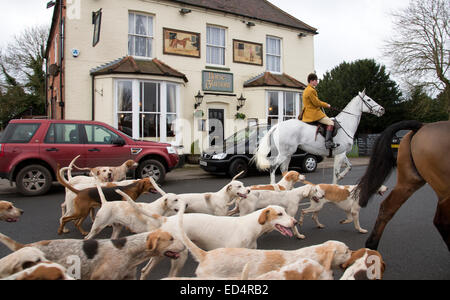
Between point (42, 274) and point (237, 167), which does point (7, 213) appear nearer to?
point (42, 274)

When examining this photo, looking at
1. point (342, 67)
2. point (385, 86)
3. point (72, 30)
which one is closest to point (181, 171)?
point (72, 30)

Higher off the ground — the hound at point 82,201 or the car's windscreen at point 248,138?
the car's windscreen at point 248,138

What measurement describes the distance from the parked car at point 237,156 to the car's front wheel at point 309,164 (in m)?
0.05

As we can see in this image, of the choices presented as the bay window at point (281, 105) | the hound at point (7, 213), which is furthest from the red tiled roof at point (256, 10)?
the hound at point (7, 213)

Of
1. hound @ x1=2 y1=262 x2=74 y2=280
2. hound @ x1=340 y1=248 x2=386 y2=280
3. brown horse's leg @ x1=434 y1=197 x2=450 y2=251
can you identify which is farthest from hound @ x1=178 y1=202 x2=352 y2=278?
brown horse's leg @ x1=434 y1=197 x2=450 y2=251

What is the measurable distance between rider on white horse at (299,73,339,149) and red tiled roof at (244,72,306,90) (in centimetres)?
929

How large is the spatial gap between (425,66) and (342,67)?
8507mm

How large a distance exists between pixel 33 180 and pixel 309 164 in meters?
10.1

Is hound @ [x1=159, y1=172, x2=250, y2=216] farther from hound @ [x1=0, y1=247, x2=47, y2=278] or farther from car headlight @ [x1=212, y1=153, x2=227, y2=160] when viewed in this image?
car headlight @ [x1=212, y1=153, x2=227, y2=160]

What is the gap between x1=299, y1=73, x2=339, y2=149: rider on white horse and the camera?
8.14m

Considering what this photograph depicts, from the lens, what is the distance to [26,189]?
8234mm

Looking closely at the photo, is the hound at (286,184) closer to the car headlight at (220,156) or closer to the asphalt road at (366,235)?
the asphalt road at (366,235)

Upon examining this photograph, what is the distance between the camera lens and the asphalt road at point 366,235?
3.53 metres

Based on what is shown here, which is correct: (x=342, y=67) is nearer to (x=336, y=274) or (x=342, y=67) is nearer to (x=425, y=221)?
(x=425, y=221)
